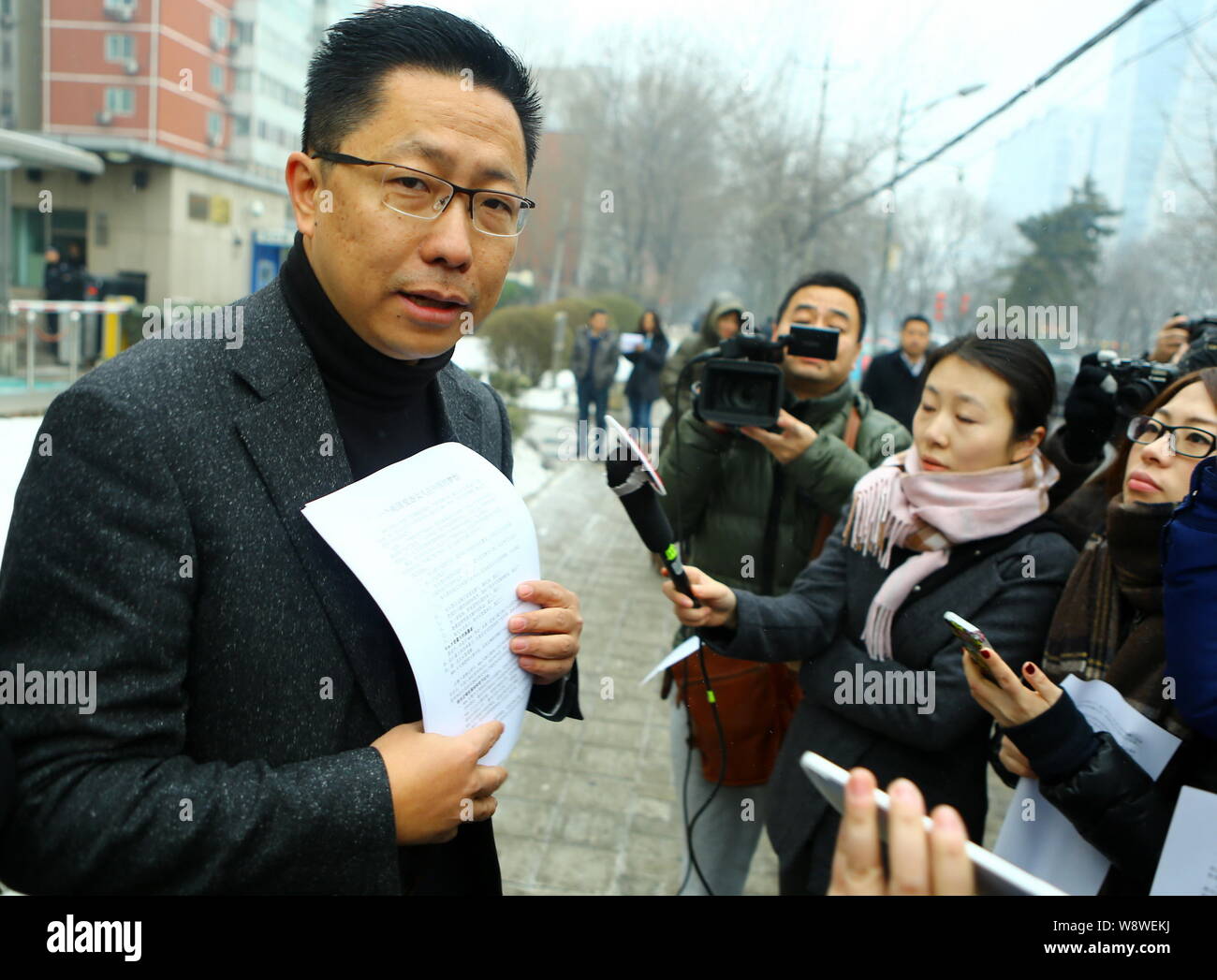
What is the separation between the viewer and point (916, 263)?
75.8 feet

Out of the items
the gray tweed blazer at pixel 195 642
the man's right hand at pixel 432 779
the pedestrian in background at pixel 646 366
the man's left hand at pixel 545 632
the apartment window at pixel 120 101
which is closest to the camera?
the gray tweed blazer at pixel 195 642

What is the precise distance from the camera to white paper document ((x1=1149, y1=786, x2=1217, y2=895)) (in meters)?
1.37

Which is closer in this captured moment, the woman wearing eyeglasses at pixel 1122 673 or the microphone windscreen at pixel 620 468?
the woman wearing eyeglasses at pixel 1122 673

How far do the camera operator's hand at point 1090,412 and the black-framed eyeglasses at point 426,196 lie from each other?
1.52 m

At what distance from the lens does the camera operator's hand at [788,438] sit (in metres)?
2.47

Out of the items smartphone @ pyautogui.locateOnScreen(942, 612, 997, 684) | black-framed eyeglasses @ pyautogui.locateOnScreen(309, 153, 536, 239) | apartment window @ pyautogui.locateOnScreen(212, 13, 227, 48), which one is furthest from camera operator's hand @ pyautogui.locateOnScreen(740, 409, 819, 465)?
apartment window @ pyautogui.locateOnScreen(212, 13, 227, 48)

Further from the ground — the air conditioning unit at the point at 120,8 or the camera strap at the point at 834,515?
the air conditioning unit at the point at 120,8

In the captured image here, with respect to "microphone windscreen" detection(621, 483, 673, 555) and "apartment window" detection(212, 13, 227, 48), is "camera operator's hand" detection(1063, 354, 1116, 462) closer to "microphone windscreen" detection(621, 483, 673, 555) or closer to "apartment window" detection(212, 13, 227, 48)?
"microphone windscreen" detection(621, 483, 673, 555)

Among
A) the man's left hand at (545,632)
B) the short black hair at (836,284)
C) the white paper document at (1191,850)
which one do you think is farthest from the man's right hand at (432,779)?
the short black hair at (836,284)

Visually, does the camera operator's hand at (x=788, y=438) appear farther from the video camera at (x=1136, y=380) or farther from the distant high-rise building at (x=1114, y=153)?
the distant high-rise building at (x=1114, y=153)

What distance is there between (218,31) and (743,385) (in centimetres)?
1589

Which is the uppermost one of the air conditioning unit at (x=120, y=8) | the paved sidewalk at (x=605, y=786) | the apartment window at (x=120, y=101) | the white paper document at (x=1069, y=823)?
the air conditioning unit at (x=120, y=8)

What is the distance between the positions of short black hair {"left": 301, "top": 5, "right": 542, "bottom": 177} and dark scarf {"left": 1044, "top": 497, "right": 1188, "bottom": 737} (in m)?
1.36

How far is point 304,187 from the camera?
130cm
